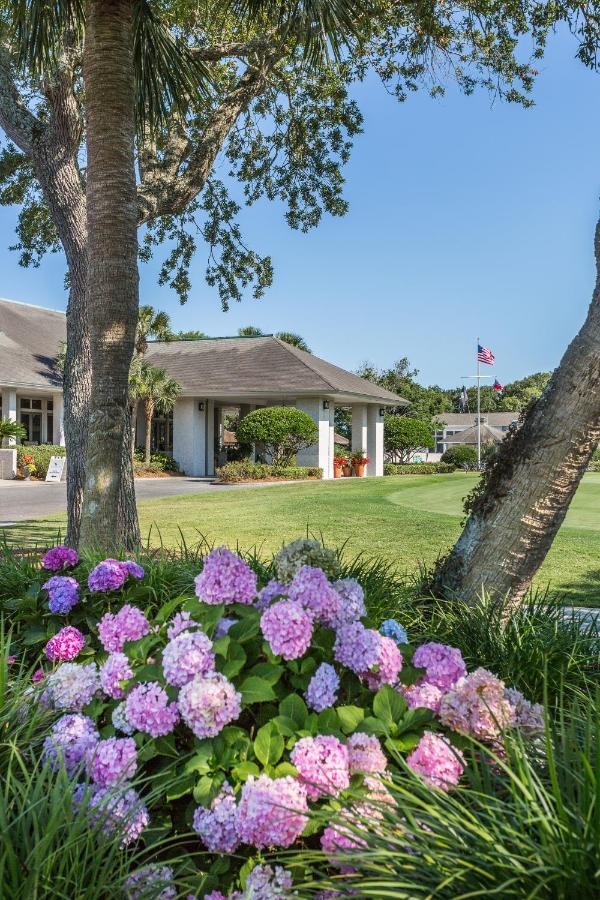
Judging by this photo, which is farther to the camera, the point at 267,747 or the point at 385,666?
the point at 385,666

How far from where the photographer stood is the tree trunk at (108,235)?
5.29 metres

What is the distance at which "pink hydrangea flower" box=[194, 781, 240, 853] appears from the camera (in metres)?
1.90

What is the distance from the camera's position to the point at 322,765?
1949 mm

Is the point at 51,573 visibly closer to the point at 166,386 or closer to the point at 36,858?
the point at 36,858

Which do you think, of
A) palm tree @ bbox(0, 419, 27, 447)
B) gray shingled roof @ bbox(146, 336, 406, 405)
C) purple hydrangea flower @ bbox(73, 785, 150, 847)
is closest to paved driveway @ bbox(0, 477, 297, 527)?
palm tree @ bbox(0, 419, 27, 447)

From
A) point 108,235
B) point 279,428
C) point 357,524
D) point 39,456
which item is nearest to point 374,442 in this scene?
point 279,428

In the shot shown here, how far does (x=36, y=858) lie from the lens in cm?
162

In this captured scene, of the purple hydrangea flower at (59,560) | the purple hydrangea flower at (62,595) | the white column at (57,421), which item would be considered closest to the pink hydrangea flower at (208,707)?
the purple hydrangea flower at (62,595)

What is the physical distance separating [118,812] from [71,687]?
0.58 m

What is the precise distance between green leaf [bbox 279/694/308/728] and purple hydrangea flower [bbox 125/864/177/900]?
0.54 metres

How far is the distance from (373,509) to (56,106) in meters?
10.6

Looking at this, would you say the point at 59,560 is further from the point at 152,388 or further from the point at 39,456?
the point at 152,388

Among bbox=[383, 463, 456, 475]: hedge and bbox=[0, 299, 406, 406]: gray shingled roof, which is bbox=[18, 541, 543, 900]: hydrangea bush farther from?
bbox=[383, 463, 456, 475]: hedge

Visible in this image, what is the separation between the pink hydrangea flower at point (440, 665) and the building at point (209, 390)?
2585cm
